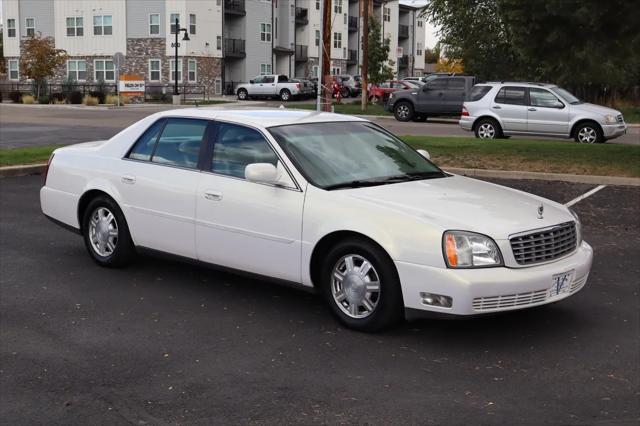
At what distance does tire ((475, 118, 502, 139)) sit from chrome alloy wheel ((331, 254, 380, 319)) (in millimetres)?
17258

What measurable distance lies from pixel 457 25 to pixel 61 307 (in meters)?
40.5

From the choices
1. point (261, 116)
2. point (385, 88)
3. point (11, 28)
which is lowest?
point (261, 116)

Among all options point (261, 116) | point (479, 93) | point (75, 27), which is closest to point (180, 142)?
point (261, 116)

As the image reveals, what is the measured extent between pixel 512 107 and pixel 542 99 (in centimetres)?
80

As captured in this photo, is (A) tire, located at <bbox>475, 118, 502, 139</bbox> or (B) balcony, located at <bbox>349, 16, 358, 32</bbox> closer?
(A) tire, located at <bbox>475, 118, 502, 139</bbox>

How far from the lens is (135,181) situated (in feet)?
24.0

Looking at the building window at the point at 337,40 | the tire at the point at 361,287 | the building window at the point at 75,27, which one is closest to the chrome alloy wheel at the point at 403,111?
the tire at the point at 361,287

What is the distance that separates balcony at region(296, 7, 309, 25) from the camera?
7162 centimetres

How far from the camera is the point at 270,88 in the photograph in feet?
179

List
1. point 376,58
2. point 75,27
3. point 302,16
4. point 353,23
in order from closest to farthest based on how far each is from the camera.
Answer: point 376,58 < point 75,27 < point 302,16 < point 353,23

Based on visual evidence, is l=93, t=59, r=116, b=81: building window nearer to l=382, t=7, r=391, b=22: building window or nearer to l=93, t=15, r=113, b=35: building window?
l=93, t=15, r=113, b=35: building window

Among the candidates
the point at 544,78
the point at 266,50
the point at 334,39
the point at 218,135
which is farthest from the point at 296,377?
the point at 334,39

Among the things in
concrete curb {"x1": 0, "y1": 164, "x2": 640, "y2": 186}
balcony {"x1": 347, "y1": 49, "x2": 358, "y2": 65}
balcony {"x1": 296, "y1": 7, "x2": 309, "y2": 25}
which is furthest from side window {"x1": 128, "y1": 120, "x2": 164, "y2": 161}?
balcony {"x1": 347, "y1": 49, "x2": 358, "y2": 65}

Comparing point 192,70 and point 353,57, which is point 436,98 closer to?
point 192,70
